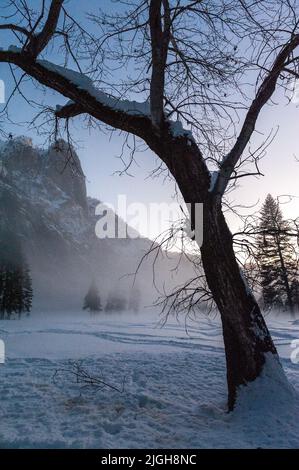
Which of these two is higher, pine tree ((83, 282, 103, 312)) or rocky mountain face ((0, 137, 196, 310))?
rocky mountain face ((0, 137, 196, 310))

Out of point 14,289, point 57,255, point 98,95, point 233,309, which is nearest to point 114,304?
point 14,289

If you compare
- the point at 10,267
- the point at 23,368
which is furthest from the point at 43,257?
the point at 23,368

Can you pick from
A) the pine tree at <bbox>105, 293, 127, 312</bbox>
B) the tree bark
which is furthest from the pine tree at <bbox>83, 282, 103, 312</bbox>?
the tree bark

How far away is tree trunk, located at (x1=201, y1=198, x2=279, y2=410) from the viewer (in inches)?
147

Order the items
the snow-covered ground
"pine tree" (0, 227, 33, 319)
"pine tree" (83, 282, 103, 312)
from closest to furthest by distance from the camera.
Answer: the snow-covered ground
"pine tree" (0, 227, 33, 319)
"pine tree" (83, 282, 103, 312)

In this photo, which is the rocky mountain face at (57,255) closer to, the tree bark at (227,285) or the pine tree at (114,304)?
the pine tree at (114,304)

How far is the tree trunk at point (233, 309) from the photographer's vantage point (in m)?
3.73

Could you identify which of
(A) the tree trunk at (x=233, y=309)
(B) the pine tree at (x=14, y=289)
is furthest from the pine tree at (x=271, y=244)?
(B) the pine tree at (x=14, y=289)

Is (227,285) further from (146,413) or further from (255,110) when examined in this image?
(255,110)

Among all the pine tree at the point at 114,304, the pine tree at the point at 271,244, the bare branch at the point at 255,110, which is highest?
the bare branch at the point at 255,110

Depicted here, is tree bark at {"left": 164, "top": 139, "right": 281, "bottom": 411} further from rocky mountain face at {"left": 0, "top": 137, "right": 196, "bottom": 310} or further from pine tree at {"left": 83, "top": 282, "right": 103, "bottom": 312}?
rocky mountain face at {"left": 0, "top": 137, "right": 196, "bottom": 310}

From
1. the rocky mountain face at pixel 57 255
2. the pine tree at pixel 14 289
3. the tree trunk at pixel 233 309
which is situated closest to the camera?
the tree trunk at pixel 233 309
